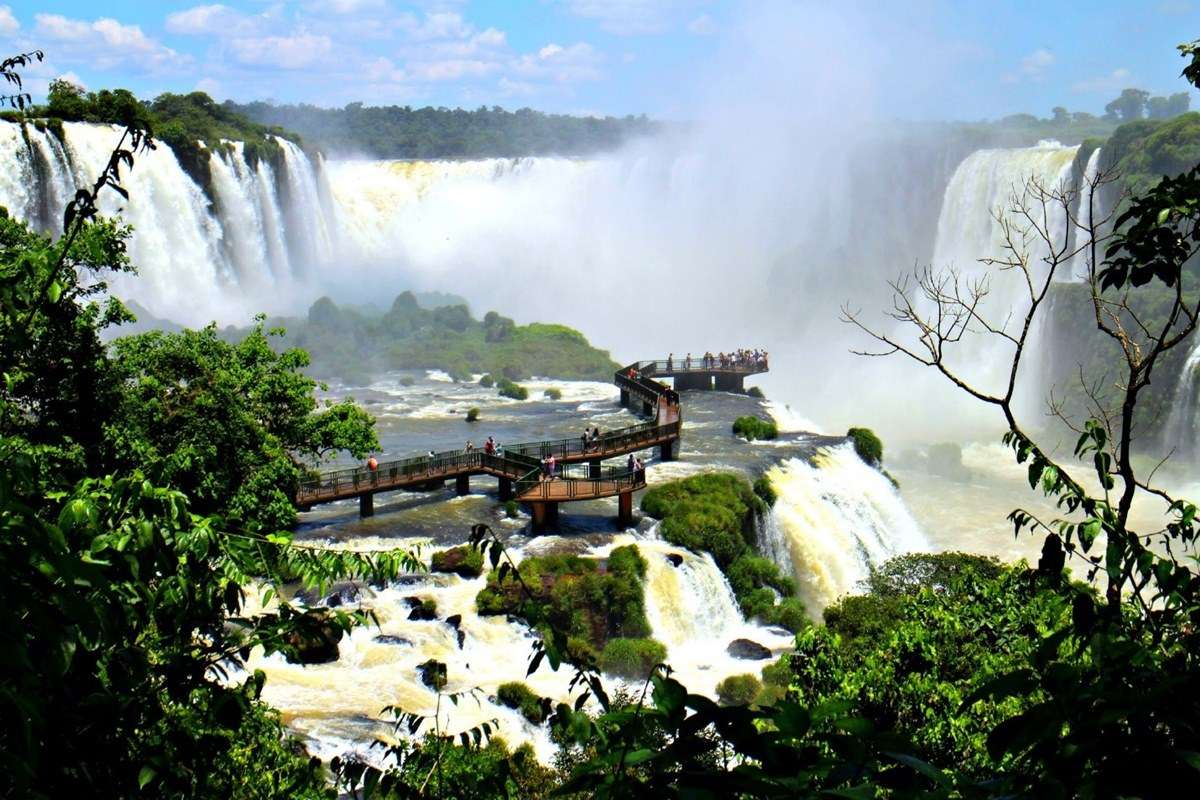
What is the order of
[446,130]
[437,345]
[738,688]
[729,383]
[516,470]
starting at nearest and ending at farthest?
[738,688] → [516,470] → [729,383] → [437,345] → [446,130]


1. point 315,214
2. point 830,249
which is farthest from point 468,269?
point 830,249

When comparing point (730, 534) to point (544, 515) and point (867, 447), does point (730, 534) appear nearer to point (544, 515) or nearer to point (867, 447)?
point (544, 515)

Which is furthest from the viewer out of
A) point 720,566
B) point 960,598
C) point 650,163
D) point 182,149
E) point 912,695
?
point 650,163

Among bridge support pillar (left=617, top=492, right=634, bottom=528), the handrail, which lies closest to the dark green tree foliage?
the handrail

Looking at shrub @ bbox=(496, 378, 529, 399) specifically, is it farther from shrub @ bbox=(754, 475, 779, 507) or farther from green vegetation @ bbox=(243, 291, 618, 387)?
shrub @ bbox=(754, 475, 779, 507)

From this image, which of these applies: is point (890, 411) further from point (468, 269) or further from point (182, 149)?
point (468, 269)

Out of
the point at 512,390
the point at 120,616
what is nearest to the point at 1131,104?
the point at 512,390
